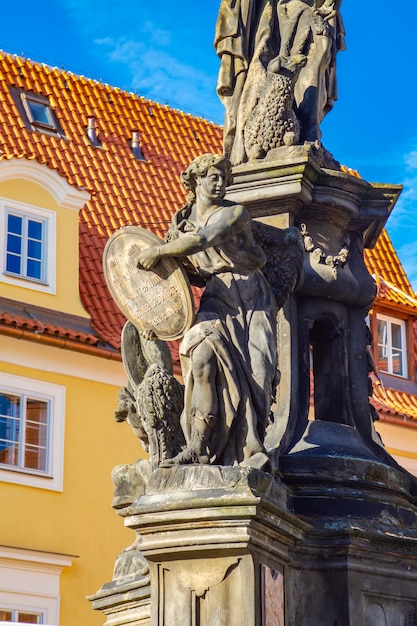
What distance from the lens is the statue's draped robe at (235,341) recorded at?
10.1 metres

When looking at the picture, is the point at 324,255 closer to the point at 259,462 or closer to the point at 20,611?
the point at 259,462

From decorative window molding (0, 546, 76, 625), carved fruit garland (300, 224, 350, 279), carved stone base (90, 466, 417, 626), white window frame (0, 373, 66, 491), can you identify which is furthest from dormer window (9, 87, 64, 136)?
carved stone base (90, 466, 417, 626)

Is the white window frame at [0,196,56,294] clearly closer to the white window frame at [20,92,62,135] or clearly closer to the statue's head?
the white window frame at [20,92,62,135]

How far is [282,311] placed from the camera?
1127 centimetres

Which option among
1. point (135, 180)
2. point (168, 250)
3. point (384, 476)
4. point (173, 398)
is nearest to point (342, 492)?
point (384, 476)

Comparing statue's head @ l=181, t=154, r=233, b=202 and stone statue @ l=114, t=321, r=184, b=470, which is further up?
statue's head @ l=181, t=154, r=233, b=202

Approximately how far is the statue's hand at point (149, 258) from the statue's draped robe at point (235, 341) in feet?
0.82

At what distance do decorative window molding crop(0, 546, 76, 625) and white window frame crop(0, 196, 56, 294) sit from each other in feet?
11.3

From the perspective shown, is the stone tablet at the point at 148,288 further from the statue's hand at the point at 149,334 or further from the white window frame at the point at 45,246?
the white window frame at the point at 45,246

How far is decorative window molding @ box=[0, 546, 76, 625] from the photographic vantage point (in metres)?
20.6

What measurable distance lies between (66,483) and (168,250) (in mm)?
11834

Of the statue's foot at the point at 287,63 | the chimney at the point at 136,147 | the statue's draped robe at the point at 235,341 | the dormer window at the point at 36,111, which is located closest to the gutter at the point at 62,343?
the dormer window at the point at 36,111

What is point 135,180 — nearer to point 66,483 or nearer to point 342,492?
→ point 66,483

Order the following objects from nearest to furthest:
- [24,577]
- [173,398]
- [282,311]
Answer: [173,398], [282,311], [24,577]
